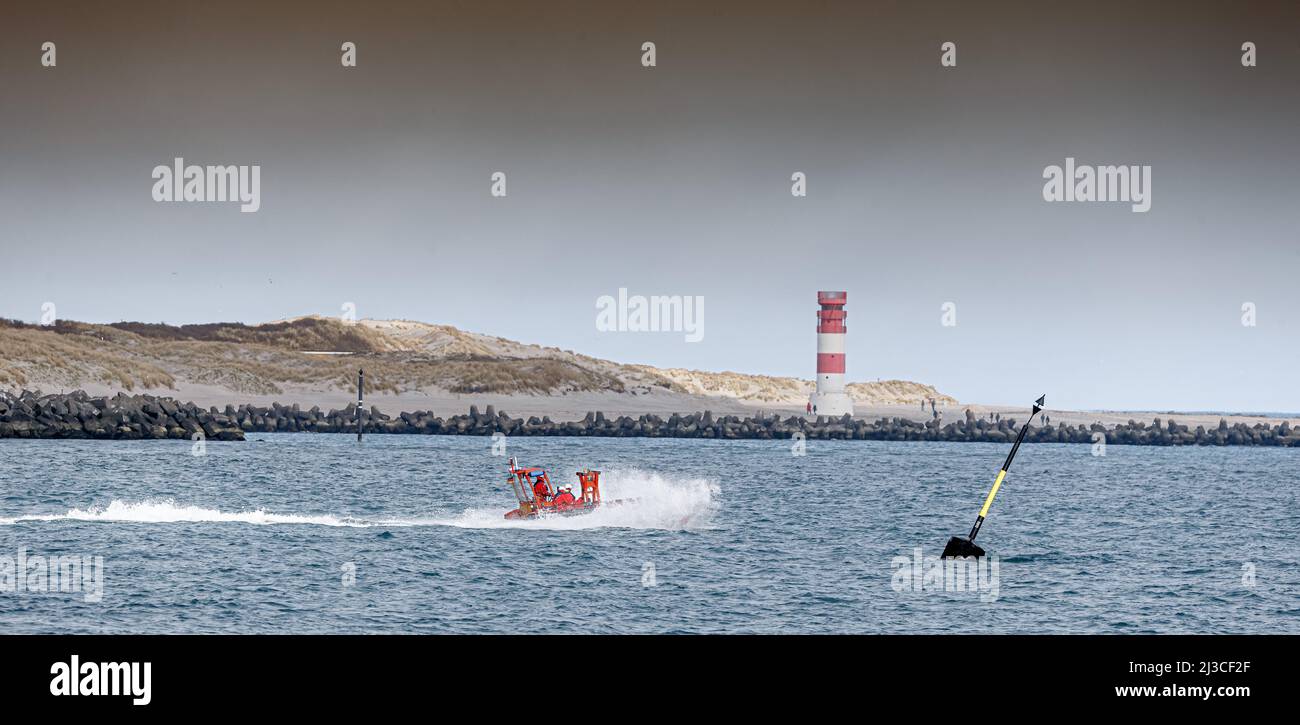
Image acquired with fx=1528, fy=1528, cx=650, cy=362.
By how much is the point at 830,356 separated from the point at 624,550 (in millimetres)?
74039

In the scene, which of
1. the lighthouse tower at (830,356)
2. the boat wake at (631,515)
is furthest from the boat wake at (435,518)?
the lighthouse tower at (830,356)

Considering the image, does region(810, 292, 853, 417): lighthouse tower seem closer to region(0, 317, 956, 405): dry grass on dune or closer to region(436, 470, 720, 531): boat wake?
region(0, 317, 956, 405): dry grass on dune

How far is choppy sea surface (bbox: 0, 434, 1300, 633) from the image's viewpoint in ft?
105

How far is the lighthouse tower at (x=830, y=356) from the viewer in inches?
4358

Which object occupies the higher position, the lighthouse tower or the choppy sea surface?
the lighthouse tower

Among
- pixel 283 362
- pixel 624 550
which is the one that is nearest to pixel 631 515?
pixel 624 550

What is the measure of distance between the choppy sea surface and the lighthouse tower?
31176 millimetres

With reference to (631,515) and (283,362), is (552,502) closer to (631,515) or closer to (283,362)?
(631,515)

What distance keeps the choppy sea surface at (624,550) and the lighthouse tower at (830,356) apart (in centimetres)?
3118

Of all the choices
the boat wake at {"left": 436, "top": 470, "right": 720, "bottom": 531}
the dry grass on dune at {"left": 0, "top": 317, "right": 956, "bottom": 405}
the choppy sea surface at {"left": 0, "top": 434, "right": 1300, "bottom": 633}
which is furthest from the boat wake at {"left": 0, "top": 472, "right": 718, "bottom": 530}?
the dry grass on dune at {"left": 0, "top": 317, "right": 956, "bottom": 405}

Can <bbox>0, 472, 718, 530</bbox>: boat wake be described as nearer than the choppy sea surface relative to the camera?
No
